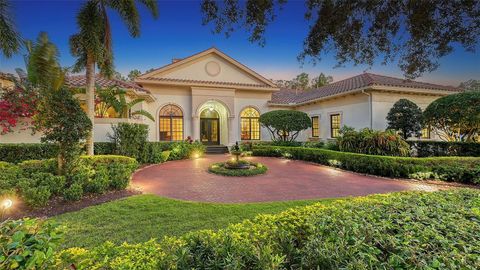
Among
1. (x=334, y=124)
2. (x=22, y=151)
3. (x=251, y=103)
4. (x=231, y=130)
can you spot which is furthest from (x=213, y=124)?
(x=22, y=151)

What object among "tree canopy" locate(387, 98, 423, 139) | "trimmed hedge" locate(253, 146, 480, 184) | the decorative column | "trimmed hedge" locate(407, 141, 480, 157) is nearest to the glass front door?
the decorative column

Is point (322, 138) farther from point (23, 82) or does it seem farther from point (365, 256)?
point (23, 82)

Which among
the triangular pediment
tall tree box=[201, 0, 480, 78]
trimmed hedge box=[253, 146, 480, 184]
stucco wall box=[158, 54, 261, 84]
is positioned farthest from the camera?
stucco wall box=[158, 54, 261, 84]

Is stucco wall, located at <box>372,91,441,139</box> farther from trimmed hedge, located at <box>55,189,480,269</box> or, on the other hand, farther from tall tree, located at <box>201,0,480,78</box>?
trimmed hedge, located at <box>55,189,480,269</box>

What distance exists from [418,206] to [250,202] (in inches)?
166

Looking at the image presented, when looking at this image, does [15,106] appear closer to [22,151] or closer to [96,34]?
[22,151]

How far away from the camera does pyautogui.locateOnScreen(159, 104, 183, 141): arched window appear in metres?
18.3

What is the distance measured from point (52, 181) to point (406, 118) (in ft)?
60.6

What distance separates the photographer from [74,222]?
4.70m

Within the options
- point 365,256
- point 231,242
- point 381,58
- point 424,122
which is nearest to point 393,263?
point 365,256

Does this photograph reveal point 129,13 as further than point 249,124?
No

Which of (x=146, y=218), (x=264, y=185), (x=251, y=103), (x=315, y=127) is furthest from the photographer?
(x=251, y=103)

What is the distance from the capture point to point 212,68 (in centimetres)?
1962

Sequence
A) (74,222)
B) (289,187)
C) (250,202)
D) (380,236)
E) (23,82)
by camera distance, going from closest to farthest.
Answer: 1. (380,236)
2. (74,222)
3. (250,202)
4. (289,187)
5. (23,82)
